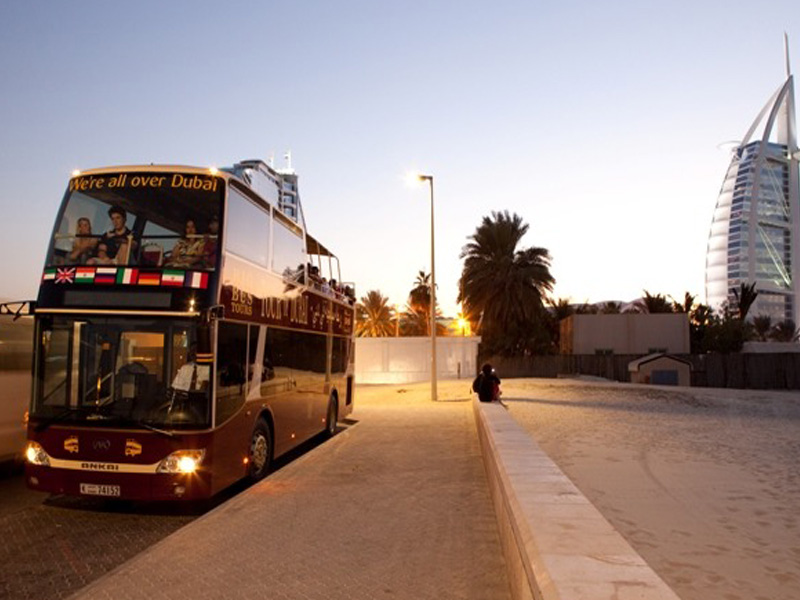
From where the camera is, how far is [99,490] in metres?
7.11

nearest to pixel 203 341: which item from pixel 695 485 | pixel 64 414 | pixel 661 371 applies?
pixel 64 414

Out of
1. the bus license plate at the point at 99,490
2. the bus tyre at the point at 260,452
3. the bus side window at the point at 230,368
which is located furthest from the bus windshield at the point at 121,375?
the bus tyre at the point at 260,452

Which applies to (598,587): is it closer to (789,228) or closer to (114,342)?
(114,342)

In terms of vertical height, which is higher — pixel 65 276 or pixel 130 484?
pixel 65 276

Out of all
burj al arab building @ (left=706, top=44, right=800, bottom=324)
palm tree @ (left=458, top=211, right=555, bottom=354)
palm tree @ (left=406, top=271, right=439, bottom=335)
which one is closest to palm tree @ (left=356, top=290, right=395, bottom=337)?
palm tree @ (left=406, top=271, right=439, bottom=335)

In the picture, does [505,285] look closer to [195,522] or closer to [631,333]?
[631,333]

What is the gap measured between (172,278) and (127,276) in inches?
21.3

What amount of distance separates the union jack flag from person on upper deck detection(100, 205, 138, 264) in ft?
1.50

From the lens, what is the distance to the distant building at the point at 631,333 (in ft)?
171

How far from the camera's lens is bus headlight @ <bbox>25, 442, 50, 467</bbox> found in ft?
23.7

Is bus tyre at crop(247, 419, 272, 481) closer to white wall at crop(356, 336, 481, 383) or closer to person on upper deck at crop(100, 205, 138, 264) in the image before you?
person on upper deck at crop(100, 205, 138, 264)

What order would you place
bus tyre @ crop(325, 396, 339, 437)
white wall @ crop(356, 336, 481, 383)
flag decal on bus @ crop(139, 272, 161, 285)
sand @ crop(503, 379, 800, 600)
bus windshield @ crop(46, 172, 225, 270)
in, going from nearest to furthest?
1. sand @ crop(503, 379, 800, 600)
2. flag decal on bus @ crop(139, 272, 161, 285)
3. bus windshield @ crop(46, 172, 225, 270)
4. bus tyre @ crop(325, 396, 339, 437)
5. white wall @ crop(356, 336, 481, 383)

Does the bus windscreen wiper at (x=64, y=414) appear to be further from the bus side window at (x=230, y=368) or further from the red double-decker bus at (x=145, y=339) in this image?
the bus side window at (x=230, y=368)

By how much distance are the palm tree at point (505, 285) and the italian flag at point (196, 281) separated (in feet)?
136
